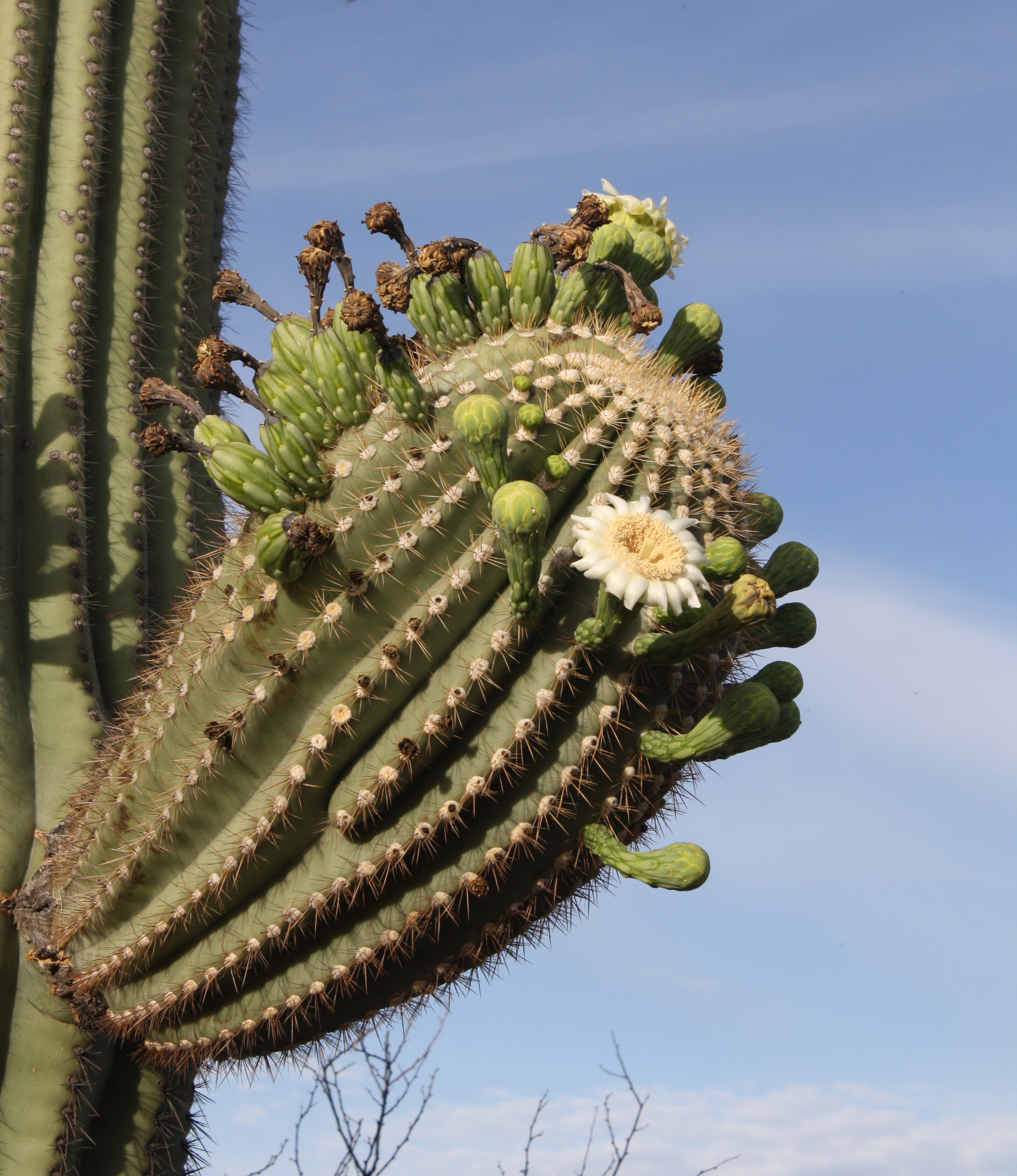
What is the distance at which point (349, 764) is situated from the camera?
11.0 ft

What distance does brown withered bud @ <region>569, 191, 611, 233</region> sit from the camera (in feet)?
12.6

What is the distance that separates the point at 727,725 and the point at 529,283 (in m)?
1.42

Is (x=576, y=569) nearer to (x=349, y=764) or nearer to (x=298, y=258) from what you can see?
(x=349, y=764)

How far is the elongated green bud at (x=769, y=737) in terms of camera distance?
10.9ft

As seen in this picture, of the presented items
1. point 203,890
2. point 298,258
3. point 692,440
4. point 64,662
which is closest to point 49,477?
point 64,662

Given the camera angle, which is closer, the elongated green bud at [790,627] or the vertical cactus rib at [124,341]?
the elongated green bud at [790,627]

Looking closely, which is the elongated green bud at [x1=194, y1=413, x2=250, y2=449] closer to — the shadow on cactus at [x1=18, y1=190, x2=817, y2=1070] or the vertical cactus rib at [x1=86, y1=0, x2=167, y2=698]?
the shadow on cactus at [x1=18, y1=190, x2=817, y2=1070]

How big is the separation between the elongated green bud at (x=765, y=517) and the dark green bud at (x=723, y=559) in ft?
1.71

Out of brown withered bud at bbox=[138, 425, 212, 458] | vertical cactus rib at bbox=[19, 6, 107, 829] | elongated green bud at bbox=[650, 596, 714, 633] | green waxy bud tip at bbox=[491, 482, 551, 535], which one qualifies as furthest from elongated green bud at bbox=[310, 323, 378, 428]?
vertical cactus rib at bbox=[19, 6, 107, 829]

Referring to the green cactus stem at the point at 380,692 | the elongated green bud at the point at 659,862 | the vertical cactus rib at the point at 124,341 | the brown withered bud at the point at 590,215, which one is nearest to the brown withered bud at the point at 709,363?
the green cactus stem at the point at 380,692

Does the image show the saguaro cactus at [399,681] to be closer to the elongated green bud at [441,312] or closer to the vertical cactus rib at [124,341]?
the elongated green bud at [441,312]

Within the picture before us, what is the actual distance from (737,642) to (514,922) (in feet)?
3.52

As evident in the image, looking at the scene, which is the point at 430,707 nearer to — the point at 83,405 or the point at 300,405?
the point at 300,405

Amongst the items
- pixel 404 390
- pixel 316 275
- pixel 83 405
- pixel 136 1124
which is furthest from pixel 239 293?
pixel 136 1124
